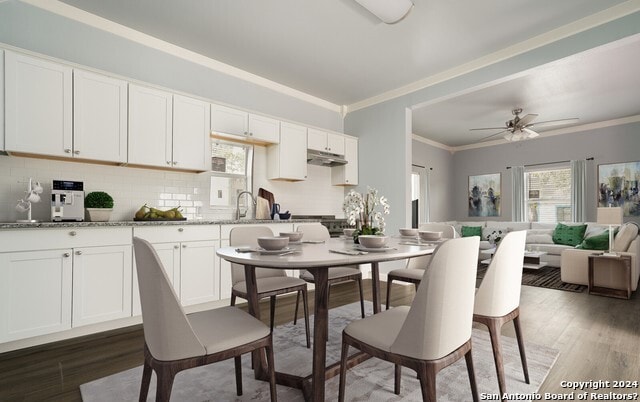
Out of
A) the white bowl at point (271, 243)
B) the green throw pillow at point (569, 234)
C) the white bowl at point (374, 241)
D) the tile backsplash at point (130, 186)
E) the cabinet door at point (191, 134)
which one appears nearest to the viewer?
the white bowl at point (271, 243)

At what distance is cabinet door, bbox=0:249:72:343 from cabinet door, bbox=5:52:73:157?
0.88 m

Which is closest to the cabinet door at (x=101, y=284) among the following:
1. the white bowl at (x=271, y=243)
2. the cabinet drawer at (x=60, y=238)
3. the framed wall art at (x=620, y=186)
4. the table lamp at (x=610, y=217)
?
the cabinet drawer at (x=60, y=238)

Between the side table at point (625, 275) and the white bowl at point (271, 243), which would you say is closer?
the white bowl at point (271, 243)

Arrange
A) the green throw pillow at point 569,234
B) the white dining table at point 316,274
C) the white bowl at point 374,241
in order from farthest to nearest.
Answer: the green throw pillow at point 569,234 → the white bowl at point 374,241 → the white dining table at point 316,274

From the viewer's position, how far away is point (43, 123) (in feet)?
8.43

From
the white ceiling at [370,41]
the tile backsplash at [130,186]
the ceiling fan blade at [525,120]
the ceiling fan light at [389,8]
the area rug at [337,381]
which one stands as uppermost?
the white ceiling at [370,41]

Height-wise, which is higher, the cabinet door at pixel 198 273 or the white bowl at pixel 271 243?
the white bowl at pixel 271 243

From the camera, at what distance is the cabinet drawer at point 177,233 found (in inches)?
113

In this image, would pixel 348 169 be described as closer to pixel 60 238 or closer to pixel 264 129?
pixel 264 129

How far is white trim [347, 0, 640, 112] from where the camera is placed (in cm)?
290

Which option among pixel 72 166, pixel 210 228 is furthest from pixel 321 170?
pixel 72 166

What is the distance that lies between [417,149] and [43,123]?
6.91 meters

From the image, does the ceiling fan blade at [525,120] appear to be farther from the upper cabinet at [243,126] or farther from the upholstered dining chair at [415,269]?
the upper cabinet at [243,126]

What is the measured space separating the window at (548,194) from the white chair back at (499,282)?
6840mm
